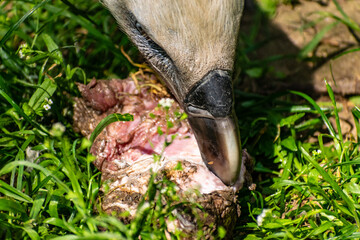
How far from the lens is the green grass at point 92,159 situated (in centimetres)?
166

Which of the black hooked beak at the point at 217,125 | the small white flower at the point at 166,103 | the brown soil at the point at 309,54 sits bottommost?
the brown soil at the point at 309,54

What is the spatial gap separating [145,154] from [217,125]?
40cm

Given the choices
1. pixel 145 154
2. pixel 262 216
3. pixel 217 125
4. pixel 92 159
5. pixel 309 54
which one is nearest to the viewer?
pixel 92 159

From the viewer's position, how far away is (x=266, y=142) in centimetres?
227

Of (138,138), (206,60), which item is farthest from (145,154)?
(206,60)

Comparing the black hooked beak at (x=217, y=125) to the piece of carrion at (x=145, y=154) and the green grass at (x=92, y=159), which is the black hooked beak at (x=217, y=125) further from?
the green grass at (x=92, y=159)

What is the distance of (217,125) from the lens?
176 centimetres

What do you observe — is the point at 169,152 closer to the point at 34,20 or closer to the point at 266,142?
the point at 266,142

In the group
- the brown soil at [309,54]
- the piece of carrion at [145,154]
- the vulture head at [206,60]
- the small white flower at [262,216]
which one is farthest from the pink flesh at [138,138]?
the brown soil at [309,54]

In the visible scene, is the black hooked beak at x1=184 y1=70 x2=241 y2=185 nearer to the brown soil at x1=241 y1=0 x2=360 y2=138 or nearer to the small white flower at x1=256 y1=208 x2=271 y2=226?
the small white flower at x1=256 y1=208 x2=271 y2=226

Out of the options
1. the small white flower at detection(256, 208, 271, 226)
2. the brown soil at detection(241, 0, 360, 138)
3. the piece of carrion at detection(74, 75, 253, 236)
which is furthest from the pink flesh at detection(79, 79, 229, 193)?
the brown soil at detection(241, 0, 360, 138)

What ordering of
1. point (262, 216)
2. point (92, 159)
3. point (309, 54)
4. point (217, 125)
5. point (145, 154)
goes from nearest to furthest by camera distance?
point (92, 159) < point (217, 125) < point (262, 216) < point (145, 154) < point (309, 54)

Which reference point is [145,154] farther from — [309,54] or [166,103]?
[309,54]

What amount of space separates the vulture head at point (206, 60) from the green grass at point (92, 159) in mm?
287
